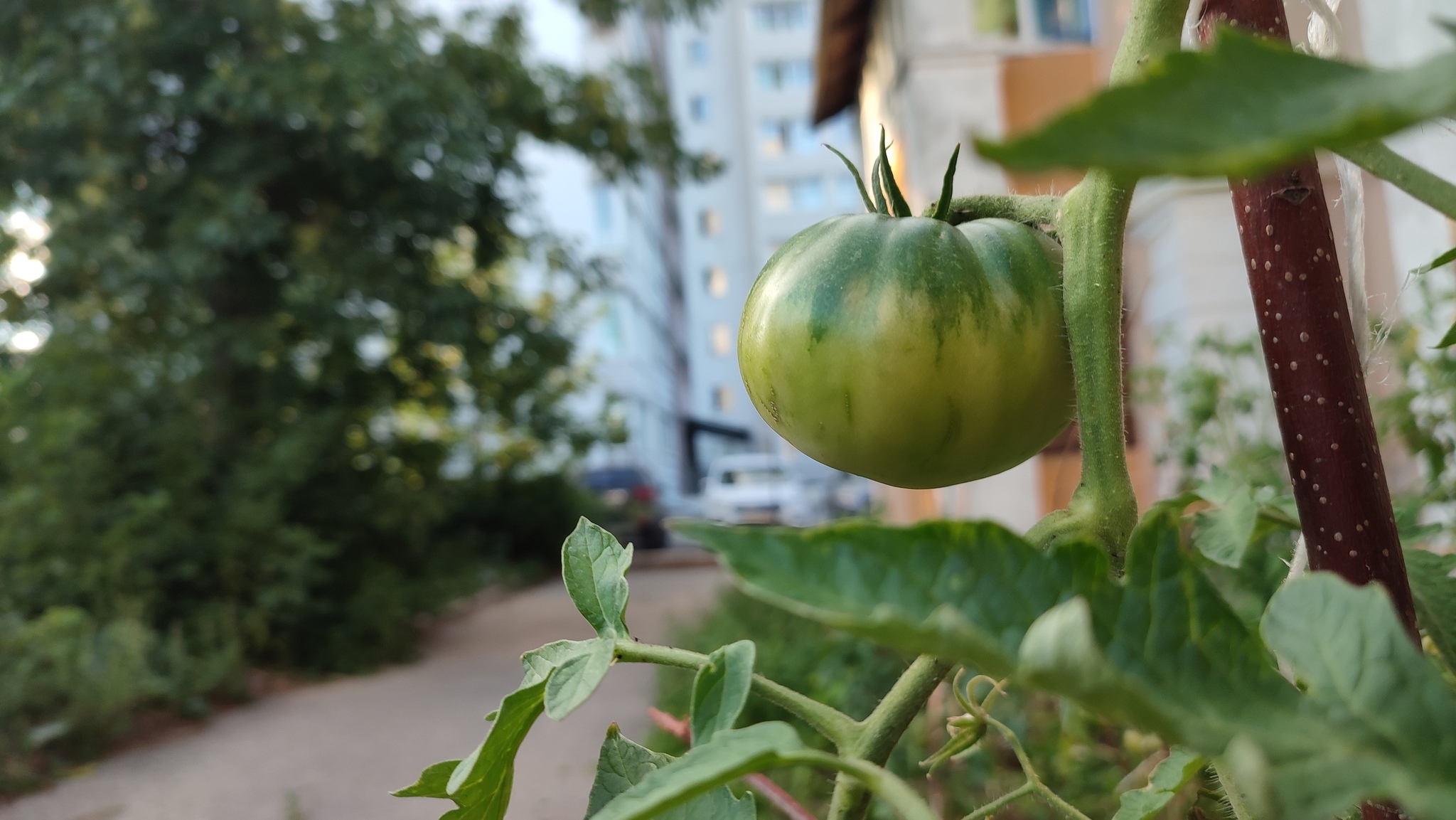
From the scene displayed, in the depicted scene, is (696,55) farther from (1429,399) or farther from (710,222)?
(1429,399)

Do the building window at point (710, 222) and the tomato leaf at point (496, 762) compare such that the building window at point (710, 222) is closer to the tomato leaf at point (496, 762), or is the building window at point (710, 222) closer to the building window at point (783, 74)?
the building window at point (783, 74)

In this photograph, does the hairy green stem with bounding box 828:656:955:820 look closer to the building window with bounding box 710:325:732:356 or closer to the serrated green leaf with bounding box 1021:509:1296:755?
the serrated green leaf with bounding box 1021:509:1296:755

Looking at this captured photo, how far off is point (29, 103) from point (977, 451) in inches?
248

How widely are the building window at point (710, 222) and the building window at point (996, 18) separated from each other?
23.8 m

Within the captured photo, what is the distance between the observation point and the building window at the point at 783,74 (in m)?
27.8

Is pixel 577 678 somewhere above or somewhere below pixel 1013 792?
above

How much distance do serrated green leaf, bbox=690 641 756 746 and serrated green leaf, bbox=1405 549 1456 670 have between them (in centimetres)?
30

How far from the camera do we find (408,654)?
20.3ft

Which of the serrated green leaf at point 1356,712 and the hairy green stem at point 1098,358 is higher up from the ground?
the hairy green stem at point 1098,358

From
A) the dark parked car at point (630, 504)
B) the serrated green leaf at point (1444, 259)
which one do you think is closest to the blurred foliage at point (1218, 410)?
the serrated green leaf at point (1444, 259)

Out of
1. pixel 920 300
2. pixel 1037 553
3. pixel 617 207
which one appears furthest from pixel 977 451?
pixel 617 207

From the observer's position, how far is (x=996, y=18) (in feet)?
17.0

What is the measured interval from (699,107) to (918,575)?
30552 mm

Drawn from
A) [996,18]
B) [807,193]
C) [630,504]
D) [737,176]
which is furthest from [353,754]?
[737,176]
